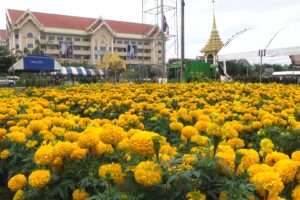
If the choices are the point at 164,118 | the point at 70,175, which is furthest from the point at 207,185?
the point at 164,118

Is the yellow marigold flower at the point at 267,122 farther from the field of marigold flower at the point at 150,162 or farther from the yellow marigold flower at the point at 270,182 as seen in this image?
the yellow marigold flower at the point at 270,182

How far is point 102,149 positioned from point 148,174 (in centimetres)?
67

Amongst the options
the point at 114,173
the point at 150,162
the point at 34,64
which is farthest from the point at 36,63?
the point at 150,162

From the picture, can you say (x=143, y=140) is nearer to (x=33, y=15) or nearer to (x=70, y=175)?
(x=70, y=175)

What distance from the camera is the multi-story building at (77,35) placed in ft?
256

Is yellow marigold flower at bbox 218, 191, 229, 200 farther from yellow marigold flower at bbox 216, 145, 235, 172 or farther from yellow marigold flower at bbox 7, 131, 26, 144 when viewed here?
yellow marigold flower at bbox 7, 131, 26, 144

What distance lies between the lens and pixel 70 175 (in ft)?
7.09

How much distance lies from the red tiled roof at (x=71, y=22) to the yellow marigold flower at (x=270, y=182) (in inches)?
3199

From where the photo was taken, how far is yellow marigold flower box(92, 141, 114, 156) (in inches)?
84.7

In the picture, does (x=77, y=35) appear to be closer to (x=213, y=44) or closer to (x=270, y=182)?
(x=213, y=44)

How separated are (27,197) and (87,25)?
8736 centimetres

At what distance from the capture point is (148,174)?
1.53 metres

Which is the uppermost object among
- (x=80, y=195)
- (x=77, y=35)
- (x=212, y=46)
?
(x=77, y=35)

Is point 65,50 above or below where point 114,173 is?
above
